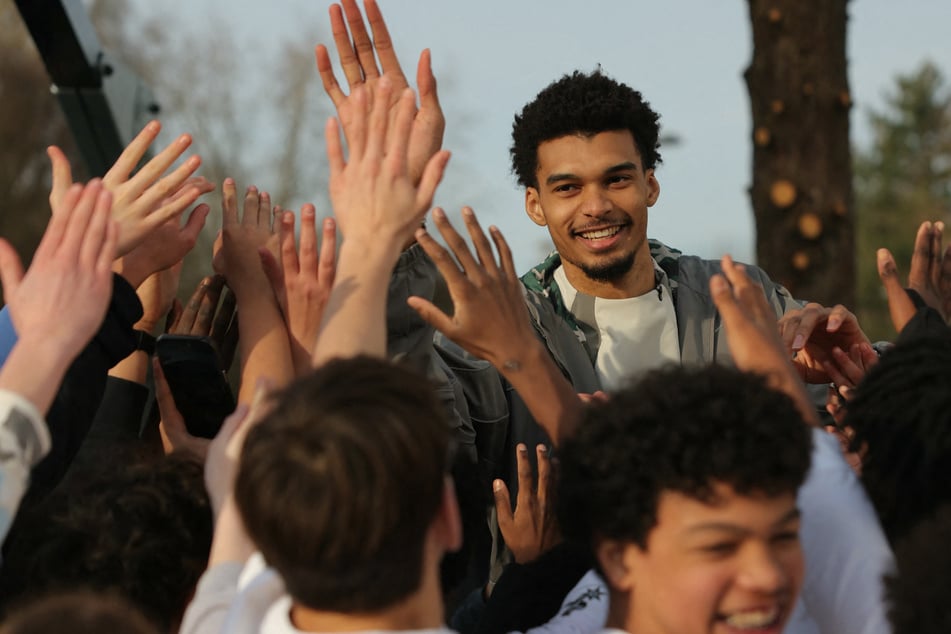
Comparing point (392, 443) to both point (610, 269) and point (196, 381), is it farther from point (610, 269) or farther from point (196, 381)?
point (610, 269)

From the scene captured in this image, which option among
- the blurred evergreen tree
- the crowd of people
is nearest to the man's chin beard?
the crowd of people

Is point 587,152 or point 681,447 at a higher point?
point 587,152

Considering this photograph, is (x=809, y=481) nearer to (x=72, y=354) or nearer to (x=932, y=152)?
(x=72, y=354)

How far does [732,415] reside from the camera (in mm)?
2064

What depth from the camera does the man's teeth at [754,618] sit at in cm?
198

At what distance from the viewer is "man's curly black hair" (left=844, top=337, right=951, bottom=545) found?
7.02 ft

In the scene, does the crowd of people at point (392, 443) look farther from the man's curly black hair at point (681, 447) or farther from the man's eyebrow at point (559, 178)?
the man's eyebrow at point (559, 178)

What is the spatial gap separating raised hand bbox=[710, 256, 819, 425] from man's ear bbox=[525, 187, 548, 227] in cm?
168

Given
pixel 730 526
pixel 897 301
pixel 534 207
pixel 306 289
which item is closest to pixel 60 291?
pixel 306 289

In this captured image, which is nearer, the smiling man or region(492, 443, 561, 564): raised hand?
region(492, 443, 561, 564): raised hand

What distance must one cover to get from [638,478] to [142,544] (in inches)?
34.3

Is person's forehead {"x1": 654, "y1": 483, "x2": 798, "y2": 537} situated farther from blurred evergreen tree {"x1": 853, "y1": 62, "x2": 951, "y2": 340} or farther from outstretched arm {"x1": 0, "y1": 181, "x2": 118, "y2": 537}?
blurred evergreen tree {"x1": 853, "y1": 62, "x2": 951, "y2": 340}

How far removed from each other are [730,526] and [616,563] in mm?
226

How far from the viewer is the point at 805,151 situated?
6.36 metres
